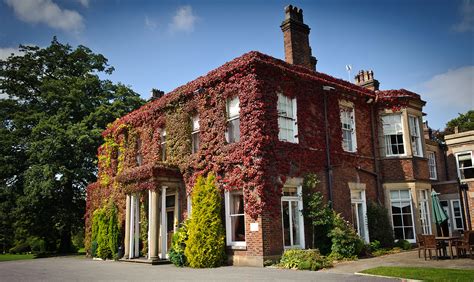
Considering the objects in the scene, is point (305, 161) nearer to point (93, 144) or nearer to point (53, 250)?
point (93, 144)

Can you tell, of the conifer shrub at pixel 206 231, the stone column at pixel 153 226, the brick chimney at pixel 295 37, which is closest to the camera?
the conifer shrub at pixel 206 231

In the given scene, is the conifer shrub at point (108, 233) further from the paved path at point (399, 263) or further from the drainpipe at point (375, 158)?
the drainpipe at point (375, 158)

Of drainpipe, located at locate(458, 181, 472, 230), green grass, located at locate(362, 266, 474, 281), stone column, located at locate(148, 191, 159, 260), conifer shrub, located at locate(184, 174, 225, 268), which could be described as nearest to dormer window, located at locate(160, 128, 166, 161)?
stone column, located at locate(148, 191, 159, 260)

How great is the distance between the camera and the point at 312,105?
1706 cm

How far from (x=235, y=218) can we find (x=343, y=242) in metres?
4.20

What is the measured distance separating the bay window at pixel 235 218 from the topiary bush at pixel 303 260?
2140 mm

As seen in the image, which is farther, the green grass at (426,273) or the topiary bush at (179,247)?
the topiary bush at (179,247)

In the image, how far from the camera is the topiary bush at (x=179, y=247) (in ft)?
49.7

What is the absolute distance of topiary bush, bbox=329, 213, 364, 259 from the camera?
14.5 m

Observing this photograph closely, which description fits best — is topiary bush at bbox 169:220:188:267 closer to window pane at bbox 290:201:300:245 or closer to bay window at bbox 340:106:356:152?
window pane at bbox 290:201:300:245

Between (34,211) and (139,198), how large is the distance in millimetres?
15008

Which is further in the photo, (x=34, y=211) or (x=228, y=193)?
(x=34, y=211)

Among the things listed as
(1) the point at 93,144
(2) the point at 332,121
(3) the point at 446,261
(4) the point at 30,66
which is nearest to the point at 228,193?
(2) the point at 332,121

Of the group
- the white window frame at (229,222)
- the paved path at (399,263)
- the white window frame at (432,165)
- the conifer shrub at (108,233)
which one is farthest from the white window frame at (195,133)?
the white window frame at (432,165)
